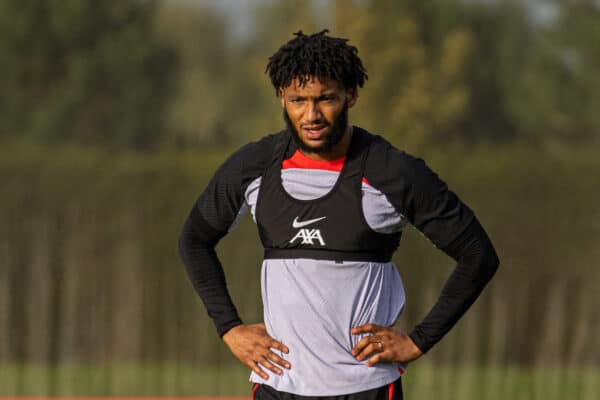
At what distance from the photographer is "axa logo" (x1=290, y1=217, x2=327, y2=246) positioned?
461 centimetres

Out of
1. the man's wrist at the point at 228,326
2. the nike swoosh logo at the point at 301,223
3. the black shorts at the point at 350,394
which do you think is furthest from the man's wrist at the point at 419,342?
the man's wrist at the point at 228,326

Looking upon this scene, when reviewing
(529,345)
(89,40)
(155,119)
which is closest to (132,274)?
(155,119)

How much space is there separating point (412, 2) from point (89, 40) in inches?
180

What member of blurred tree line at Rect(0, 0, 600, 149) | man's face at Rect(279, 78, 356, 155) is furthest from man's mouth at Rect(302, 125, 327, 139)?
blurred tree line at Rect(0, 0, 600, 149)

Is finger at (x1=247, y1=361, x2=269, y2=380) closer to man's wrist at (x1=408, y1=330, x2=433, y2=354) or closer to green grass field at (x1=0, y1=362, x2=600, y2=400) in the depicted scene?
man's wrist at (x1=408, y1=330, x2=433, y2=354)

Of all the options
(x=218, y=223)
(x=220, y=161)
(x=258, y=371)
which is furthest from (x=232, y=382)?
(x=258, y=371)

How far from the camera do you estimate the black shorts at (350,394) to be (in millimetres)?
4605

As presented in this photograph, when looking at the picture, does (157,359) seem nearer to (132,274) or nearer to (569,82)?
(132,274)

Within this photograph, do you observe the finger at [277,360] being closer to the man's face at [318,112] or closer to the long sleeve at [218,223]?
the long sleeve at [218,223]

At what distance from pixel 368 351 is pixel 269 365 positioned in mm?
403

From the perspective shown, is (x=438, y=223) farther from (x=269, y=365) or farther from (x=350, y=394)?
(x=269, y=365)

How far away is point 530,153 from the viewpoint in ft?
50.9

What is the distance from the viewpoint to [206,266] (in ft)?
16.8

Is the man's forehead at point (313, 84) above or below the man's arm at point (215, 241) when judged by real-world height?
above
